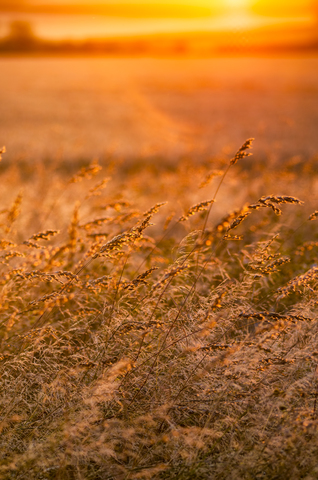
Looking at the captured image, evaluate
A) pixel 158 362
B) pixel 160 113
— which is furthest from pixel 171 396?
pixel 160 113

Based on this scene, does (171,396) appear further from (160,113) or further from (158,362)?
(160,113)

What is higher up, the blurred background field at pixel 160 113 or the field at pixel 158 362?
the blurred background field at pixel 160 113

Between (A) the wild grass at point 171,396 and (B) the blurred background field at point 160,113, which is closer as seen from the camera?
(A) the wild grass at point 171,396

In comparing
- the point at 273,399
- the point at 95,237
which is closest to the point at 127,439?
the point at 273,399

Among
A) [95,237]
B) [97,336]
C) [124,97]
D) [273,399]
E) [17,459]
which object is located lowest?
[273,399]

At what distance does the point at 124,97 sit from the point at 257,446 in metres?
22.5

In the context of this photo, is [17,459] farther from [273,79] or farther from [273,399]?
[273,79]

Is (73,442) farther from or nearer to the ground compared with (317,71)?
nearer to the ground

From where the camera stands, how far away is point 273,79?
28328mm

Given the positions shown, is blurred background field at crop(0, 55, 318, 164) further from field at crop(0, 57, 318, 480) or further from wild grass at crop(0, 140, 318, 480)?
wild grass at crop(0, 140, 318, 480)

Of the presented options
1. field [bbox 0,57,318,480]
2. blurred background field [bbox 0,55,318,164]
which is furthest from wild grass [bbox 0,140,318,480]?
blurred background field [bbox 0,55,318,164]

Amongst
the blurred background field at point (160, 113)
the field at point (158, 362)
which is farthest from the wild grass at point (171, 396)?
the blurred background field at point (160, 113)

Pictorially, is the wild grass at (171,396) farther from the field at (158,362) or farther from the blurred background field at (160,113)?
the blurred background field at (160,113)

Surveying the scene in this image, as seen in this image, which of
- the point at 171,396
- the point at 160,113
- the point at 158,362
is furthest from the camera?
the point at 160,113
